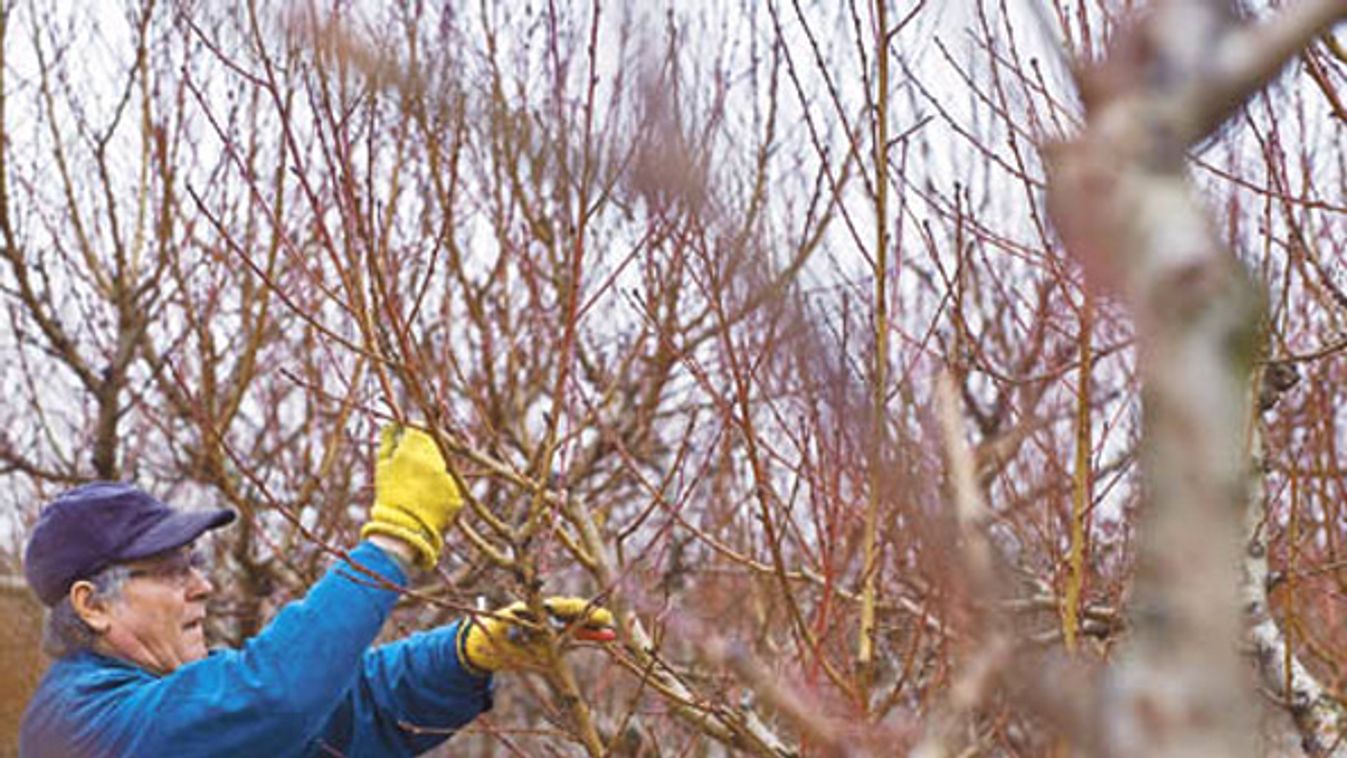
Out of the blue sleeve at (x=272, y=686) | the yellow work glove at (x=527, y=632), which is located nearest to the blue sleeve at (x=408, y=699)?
the yellow work glove at (x=527, y=632)

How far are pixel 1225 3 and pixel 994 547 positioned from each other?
11.2 inches

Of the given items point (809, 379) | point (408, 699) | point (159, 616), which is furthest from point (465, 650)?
point (809, 379)

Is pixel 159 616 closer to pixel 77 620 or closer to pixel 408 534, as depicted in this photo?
pixel 77 620

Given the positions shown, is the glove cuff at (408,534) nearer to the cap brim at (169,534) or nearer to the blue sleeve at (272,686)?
the blue sleeve at (272,686)

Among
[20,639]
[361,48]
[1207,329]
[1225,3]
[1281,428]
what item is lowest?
[20,639]

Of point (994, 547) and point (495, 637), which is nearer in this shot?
point (994, 547)

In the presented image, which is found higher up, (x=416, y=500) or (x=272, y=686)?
(x=416, y=500)

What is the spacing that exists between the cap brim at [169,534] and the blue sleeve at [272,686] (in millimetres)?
365

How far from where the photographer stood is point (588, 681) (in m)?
7.19

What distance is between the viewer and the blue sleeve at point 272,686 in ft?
8.30

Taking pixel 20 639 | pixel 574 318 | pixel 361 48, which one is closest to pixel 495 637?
pixel 574 318

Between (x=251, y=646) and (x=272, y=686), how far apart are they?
0.31 ft

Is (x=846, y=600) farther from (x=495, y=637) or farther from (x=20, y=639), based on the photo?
(x=20, y=639)

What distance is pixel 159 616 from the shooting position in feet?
9.60
